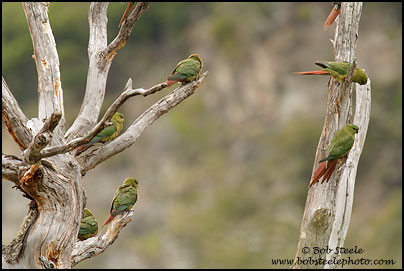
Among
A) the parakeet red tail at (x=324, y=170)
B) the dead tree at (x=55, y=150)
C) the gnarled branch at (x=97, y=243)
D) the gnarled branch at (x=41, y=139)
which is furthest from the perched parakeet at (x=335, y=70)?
the gnarled branch at (x=41, y=139)

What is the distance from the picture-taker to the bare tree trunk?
5254 mm

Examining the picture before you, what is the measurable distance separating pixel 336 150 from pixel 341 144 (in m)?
0.05

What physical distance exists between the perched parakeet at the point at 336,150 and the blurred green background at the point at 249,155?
39.3 feet

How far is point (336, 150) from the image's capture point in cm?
512

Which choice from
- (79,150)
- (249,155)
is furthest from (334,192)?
(249,155)

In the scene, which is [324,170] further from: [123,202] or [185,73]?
[123,202]

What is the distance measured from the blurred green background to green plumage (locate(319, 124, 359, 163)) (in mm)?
12090

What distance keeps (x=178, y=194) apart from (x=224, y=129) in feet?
7.56

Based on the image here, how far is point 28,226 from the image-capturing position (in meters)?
4.71

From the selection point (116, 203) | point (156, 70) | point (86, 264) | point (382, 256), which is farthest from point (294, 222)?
point (116, 203)

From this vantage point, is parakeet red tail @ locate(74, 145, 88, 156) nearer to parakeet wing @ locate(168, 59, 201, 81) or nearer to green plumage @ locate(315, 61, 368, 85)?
parakeet wing @ locate(168, 59, 201, 81)

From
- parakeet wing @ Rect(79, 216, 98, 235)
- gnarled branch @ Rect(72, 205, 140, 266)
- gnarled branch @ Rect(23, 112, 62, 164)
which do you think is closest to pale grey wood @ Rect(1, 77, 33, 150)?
gnarled branch @ Rect(23, 112, 62, 164)

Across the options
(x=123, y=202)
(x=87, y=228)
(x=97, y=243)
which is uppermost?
(x=123, y=202)

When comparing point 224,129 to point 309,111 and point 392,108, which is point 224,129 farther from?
point 392,108
